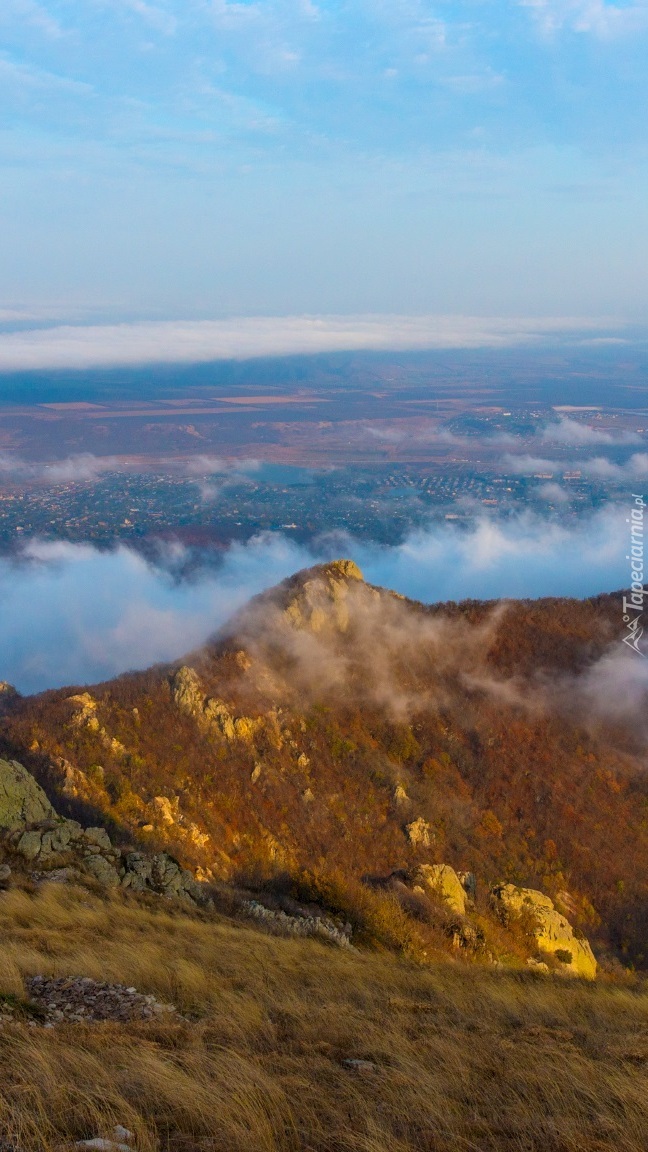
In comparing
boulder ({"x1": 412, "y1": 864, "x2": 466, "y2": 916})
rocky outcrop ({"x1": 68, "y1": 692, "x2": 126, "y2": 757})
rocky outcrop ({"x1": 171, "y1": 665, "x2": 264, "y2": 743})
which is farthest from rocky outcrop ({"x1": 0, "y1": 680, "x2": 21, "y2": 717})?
boulder ({"x1": 412, "y1": 864, "x2": 466, "y2": 916})

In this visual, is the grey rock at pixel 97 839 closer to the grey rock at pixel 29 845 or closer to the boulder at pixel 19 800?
the boulder at pixel 19 800

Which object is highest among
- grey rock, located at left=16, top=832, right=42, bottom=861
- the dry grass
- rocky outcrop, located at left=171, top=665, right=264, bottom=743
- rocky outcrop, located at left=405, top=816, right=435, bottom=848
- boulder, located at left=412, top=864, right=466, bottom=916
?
the dry grass

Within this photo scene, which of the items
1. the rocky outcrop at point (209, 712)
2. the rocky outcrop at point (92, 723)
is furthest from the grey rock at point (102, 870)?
the rocky outcrop at point (209, 712)

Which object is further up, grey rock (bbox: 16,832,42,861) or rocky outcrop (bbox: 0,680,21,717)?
grey rock (bbox: 16,832,42,861)

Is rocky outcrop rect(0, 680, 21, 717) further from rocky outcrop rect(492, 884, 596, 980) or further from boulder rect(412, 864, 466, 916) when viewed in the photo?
rocky outcrop rect(492, 884, 596, 980)

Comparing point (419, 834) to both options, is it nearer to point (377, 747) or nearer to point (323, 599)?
point (377, 747)

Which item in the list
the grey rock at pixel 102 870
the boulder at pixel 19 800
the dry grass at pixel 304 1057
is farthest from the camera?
the boulder at pixel 19 800

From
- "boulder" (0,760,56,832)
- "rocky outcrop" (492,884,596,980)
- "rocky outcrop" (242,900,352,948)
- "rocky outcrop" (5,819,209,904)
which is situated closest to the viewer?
"rocky outcrop" (5,819,209,904)
